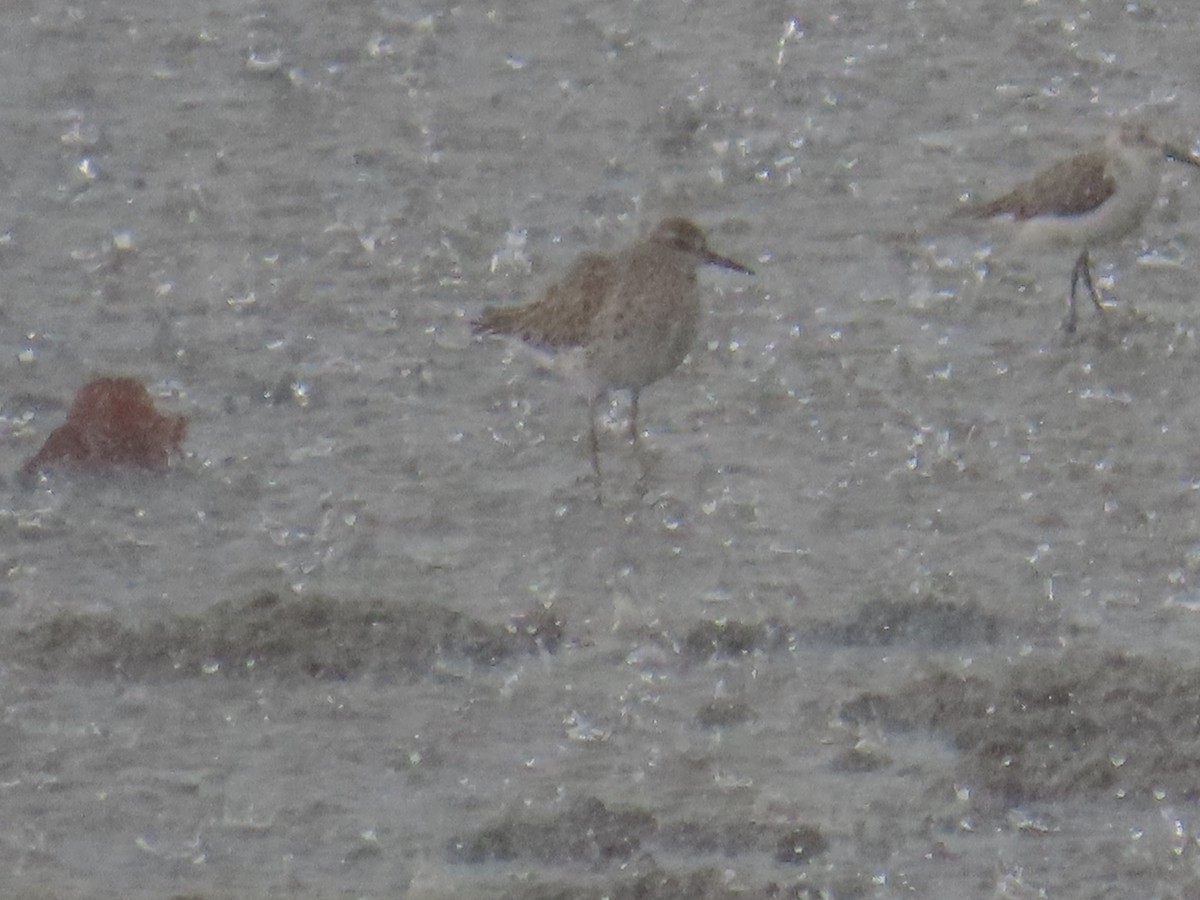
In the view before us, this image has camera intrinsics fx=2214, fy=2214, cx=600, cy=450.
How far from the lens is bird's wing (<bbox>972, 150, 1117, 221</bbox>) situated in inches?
373

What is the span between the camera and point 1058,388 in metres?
8.95

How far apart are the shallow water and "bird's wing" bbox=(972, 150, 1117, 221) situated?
34 centimetres

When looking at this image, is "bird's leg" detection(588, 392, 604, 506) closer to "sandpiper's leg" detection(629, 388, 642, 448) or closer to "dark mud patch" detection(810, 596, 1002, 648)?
"sandpiper's leg" detection(629, 388, 642, 448)

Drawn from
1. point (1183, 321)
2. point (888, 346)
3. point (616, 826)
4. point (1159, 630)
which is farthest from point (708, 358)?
point (616, 826)

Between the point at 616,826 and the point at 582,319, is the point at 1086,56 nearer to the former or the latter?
the point at 582,319

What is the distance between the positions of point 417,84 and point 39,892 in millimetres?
6349

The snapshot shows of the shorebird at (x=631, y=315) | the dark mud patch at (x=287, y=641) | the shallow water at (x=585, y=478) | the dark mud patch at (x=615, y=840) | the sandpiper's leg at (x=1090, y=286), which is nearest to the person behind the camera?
the dark mud patch at (x=615, y=840)

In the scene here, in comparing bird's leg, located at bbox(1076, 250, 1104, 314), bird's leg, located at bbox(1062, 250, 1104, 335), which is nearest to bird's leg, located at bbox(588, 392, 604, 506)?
bird's leg, located at bbox(1062, 250, 1104, 335)

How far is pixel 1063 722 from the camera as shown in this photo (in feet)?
21.9

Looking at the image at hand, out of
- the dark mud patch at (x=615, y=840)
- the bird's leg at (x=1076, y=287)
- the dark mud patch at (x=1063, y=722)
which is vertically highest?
the bird's leg at (x=1076, y=287)

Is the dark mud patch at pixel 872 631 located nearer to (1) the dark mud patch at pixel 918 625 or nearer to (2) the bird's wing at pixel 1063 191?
(1) the dark mud patch at pixel 918 625

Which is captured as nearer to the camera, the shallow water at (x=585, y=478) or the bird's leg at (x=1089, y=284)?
the shallow water at (x=585, y=478)

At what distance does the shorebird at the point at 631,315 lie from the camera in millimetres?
8195

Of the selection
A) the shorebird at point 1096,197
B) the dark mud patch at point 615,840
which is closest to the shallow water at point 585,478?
the dark mud patch at point 615,840
